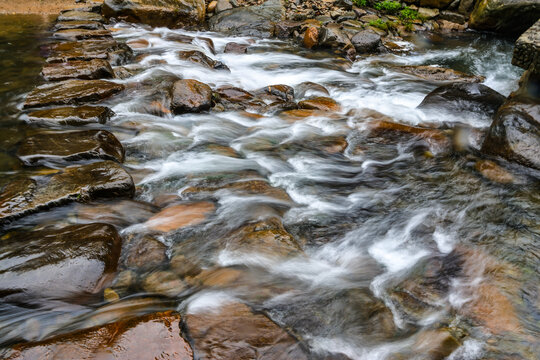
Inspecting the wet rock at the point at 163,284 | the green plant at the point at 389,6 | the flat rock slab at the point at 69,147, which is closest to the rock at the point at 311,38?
the green plant at the point at 389,6

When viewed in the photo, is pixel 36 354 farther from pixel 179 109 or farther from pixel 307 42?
pixel 307 42

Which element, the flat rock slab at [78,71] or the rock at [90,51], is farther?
the rock at [90,51]

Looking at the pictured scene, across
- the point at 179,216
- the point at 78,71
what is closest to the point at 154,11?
the point at 78,71

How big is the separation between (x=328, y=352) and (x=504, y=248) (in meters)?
2.24

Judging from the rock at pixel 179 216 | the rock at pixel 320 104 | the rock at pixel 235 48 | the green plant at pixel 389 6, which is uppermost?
the green plant at pixel 389 6

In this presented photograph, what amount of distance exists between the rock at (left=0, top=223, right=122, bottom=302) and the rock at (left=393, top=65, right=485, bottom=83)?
350 inches

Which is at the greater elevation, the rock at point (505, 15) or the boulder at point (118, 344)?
the rock at point (505, 15)

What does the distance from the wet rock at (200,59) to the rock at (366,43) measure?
463cm

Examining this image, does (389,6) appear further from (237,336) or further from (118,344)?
(118,344)

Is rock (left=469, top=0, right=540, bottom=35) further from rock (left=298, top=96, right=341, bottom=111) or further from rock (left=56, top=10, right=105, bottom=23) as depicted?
rock (left=56, top=10, right=105, bottom=23)

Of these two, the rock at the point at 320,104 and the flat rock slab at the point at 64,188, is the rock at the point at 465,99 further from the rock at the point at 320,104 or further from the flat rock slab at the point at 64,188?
the flat rock slab at the point at 64,188

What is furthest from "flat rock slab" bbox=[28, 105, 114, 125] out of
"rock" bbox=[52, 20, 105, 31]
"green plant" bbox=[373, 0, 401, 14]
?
"green plant" bbox=[373, 0, 401, 14]

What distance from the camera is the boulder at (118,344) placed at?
242 centimetres

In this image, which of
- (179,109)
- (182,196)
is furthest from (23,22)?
(182,196)
